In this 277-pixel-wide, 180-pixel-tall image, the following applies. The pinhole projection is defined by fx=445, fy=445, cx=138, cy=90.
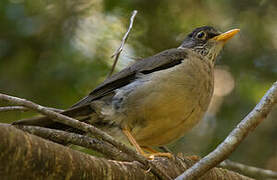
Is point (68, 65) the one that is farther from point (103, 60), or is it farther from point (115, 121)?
point (115, 121)

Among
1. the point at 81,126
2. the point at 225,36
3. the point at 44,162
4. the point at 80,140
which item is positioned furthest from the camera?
the point at 225,36

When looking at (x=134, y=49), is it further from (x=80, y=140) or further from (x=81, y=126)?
(x=81, y=126)

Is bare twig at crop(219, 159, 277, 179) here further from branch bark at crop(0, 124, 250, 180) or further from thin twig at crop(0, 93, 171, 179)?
branch bark at crop(0, 124, 250, 180)

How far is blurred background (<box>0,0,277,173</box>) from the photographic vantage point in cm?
620

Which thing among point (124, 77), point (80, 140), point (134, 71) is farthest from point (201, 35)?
point (80, 140)

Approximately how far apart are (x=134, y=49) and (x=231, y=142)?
3.46 m

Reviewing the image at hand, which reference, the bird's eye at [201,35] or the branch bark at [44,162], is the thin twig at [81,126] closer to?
the branch bark at [44,162]

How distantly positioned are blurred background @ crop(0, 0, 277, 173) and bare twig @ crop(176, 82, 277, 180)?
8.86 ft

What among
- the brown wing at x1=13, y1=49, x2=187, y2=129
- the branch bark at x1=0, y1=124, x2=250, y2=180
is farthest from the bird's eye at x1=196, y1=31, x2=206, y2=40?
the branch bark at x1=0, y1=124, x2=250, y2=180

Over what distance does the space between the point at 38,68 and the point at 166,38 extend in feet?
6.68

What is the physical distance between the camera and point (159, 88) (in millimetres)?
5211

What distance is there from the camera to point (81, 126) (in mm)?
3471

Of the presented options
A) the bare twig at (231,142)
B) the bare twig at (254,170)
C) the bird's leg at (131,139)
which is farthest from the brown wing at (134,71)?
the bare twig at (231,142)

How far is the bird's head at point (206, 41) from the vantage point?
6.53 meters
